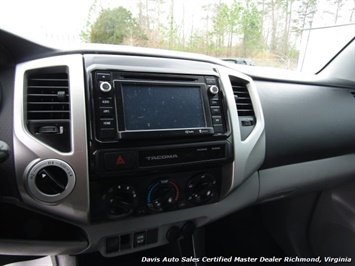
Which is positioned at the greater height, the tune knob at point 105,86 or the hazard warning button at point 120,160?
the tune knob at point 105,86

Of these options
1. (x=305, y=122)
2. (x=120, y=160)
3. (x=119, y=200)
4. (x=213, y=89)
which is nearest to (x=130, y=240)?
(x=119, y=200)

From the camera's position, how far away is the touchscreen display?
737mm

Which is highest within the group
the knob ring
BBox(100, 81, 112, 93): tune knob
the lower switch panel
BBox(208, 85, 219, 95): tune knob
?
BBox(100, 81, 112, 93): tune knob

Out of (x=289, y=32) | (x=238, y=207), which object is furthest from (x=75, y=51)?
(x=289, y=32)

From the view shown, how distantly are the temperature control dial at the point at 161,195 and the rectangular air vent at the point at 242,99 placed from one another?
0.38 meters

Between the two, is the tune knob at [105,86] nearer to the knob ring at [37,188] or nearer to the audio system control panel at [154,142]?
the audio system control panel at [154,142]

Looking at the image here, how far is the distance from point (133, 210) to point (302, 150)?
30.2 inches

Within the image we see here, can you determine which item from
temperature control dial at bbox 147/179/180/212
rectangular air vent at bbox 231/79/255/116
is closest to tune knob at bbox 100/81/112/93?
temperature control dial at bbox 147/179/180/212

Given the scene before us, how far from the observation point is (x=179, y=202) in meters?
0.85

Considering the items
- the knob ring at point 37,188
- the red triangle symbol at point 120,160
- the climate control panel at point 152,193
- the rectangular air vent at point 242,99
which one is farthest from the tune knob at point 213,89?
the knob ring at point 37,188

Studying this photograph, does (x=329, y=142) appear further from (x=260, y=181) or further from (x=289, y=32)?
(x=289, y=32)

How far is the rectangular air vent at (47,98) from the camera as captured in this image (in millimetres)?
704

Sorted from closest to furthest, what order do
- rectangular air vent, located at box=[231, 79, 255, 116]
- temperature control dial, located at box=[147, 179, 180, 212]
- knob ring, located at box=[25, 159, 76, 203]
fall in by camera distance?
knob ring, located at box=[25, 159, 76, 203] < temperature control dial, located at box=[147, 179, 180, 212] < rectangular air vent, located at box=[231, 79, 255, 116]

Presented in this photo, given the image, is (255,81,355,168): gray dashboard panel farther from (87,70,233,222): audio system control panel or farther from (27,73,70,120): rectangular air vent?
(27,73,70,120): rectangular air vent
